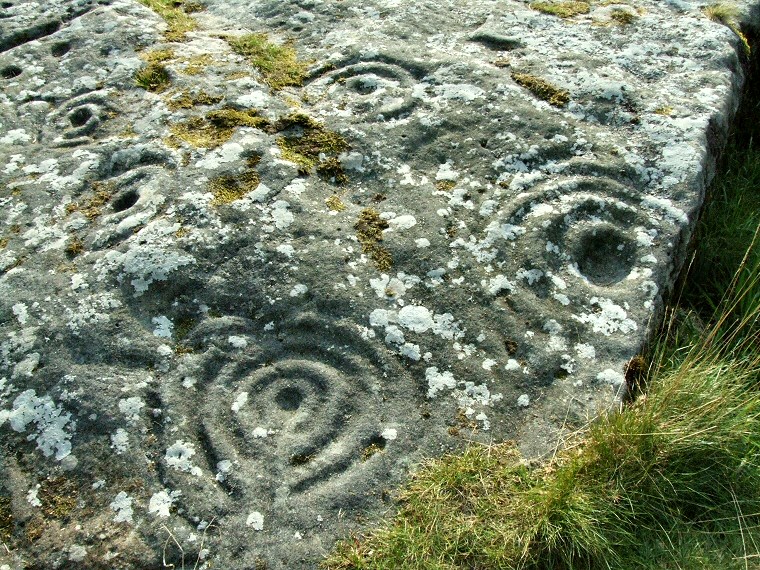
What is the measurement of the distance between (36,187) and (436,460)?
95.6 inches

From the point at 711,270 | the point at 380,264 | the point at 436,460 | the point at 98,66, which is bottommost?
the point at 711,270

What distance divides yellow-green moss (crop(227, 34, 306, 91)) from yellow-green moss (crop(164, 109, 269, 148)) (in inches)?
14.8

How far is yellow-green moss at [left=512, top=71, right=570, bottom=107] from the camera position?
4.11m

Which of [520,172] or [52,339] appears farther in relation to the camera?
[520,172]

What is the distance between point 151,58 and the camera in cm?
444

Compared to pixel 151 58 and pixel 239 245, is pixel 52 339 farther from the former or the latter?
pixel 151 58

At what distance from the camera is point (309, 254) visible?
342cm

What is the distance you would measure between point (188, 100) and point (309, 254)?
136cm

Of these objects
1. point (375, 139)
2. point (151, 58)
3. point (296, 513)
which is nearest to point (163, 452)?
point (296, 513)

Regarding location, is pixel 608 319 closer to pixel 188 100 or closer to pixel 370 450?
pixel 370 450

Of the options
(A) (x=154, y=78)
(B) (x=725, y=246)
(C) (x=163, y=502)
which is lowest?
(B) (x=725, y=246)

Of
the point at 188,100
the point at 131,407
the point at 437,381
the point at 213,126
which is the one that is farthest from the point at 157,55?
the point at 437,381

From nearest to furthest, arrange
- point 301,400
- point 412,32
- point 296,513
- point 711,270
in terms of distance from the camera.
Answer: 1. point 296,513
2. point 301,400
3. point 711,270
4. point 412,32

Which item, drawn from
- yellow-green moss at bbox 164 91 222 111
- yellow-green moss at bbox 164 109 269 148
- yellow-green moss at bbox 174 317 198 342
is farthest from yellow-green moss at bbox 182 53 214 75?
yellow-green moss at bbox 174 317 198 342
